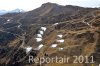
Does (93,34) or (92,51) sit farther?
(93,34)

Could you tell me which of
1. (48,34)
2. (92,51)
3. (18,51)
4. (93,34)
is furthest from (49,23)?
(92,51)

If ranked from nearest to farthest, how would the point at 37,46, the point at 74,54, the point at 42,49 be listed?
the point at 74,54
the point at 42,49
the point at 37,46

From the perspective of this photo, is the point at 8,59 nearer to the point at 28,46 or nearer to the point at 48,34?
the point at 28,46

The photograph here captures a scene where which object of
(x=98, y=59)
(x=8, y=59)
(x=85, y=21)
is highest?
(x=85, y=21)

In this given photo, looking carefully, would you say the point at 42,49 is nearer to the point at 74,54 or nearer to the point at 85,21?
the point at 74,54

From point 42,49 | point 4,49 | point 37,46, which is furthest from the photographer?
point 4,49

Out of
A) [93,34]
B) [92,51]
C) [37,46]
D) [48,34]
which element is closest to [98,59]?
[92,51]

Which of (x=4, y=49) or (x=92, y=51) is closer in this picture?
(x=92, y=51)

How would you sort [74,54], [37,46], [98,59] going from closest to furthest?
[98,59] < [74,54] < [37,46]

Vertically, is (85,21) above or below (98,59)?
above

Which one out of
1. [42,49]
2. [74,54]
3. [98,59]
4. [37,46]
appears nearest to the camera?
[98,59]
